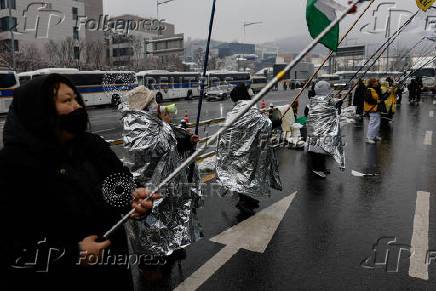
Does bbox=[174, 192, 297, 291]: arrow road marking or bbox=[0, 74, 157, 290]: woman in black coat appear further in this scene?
bbox=[174, 192, 297, 291]: arrow road marking

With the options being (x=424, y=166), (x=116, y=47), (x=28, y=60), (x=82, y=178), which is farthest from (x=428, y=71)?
(x=116, y=47)

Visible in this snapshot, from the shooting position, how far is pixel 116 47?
68750 mm

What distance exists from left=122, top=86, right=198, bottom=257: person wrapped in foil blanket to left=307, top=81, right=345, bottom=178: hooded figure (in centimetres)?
405

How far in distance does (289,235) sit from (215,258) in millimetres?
1063

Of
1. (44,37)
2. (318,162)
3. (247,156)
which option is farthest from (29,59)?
(247,156)

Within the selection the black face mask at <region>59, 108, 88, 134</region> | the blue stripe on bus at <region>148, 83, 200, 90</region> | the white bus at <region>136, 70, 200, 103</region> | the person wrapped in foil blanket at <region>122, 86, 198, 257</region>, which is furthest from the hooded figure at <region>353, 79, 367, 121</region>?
the blue stripe on bus at <region>148, 83, 200, 90</region>

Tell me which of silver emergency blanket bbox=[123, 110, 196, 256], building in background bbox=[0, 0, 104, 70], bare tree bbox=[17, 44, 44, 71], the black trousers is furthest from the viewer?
building in background bbox=[0, 0, 104, 70]

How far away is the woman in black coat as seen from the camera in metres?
1.58

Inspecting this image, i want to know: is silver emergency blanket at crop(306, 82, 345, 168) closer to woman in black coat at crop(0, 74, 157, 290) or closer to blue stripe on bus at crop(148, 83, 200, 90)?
woman in black coat at crop(0, 74, 157, 290)

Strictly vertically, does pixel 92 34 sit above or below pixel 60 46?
above

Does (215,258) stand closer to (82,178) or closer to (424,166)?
(82,178)

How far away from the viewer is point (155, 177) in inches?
130

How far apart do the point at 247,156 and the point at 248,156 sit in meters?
0.01

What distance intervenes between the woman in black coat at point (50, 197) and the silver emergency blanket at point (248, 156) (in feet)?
10.4
